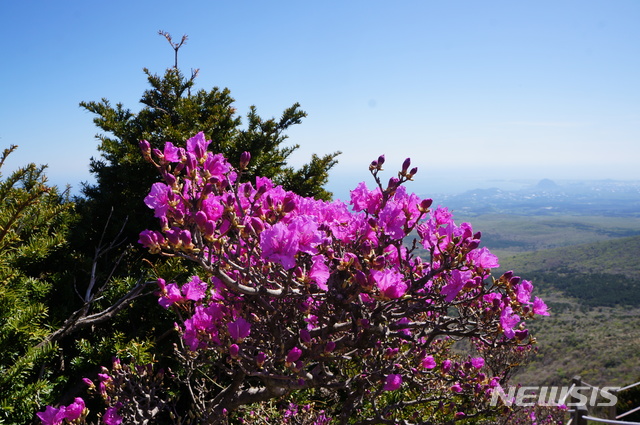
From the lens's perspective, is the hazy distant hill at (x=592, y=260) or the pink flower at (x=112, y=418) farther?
the hazy distant hill at (x=592, y=260)

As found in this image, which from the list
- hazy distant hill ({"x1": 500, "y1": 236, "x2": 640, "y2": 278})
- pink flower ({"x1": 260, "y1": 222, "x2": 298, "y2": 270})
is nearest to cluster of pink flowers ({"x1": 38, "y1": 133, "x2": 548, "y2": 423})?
pink flower ({"x1": 260, "y1": 222, "x2": 298, "y2": 270})

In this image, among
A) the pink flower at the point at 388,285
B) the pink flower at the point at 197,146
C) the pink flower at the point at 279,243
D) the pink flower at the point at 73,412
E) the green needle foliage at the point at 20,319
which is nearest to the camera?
the pink flower at the point at 279,243

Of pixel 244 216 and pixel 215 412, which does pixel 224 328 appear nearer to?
pixel 244 216

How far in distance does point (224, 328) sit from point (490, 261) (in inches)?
65.3

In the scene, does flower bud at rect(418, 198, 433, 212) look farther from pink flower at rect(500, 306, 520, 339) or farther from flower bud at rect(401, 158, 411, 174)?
pink flower at rect(500, 306, 520, 339)

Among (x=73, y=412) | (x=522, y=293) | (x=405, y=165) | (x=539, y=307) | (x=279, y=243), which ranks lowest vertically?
(x=73, y=412)

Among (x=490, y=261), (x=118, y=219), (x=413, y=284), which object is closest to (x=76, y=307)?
(x=118, y=219)

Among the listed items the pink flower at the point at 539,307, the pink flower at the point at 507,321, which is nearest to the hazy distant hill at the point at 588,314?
the pink flower at the point at 539,307

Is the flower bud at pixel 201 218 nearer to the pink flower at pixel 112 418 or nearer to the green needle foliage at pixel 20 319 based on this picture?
the green needle foliage at pixel 20 319

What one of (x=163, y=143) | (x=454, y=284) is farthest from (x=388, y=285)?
(x=163, y=143)

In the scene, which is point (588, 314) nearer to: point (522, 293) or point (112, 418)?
point (522, 293)

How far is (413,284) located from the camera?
217 cm

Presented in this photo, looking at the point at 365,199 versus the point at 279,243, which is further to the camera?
the point at 365,199

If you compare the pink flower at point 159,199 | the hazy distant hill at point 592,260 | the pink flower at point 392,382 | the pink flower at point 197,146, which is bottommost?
the hazy distant hill at point 592,260
